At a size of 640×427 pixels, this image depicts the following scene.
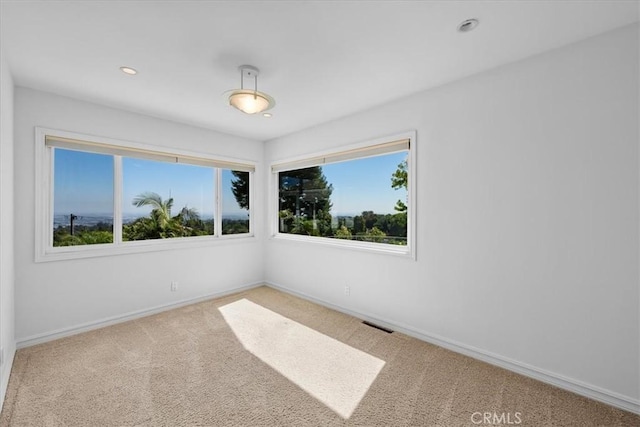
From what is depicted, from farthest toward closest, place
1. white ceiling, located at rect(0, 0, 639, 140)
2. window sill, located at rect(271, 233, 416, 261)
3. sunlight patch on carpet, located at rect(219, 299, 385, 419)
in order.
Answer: window sill, located at rect(271, 233, 416, 261) < sunlight patch on carpet, located at rect(219, 299, 385, 419) < white ceiling, located at rect(0, 0, 639, 140)

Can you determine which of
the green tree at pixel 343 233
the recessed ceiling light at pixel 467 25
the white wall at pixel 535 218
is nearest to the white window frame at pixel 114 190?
the green tree at pixel 343 233

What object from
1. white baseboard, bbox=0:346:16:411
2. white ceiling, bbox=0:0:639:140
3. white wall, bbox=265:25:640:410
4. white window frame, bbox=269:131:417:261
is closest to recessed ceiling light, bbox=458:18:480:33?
white ceiling, bbox=0:0:639:140

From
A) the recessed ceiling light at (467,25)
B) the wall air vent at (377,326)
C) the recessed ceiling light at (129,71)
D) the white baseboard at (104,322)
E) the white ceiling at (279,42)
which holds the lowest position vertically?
the wall air vent at (377,326)

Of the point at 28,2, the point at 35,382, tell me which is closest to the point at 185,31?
the point at 28,2

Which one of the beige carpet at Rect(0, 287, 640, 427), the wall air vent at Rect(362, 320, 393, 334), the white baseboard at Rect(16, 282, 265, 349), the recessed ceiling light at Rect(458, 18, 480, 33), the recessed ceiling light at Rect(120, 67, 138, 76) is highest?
the recessed ceiling light at Rect(458, 18, 480, 33)

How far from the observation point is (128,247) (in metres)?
3.33

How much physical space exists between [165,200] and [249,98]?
7.31 feet

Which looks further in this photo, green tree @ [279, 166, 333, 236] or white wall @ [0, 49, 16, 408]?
green tree @ [279, 166, 333, 236]

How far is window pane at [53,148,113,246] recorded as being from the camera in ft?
9.71

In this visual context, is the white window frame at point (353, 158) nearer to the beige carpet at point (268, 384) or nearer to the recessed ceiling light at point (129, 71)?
the beige carpet at point (268, 384)

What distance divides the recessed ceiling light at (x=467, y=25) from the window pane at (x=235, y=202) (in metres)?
3.46

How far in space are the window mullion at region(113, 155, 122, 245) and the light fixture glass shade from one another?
1.90 metres

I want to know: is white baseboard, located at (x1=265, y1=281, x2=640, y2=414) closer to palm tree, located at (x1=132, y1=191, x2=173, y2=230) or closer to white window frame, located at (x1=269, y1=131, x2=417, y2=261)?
white window frame, located at (x1=269, y1=131, x2=417, y2=261)

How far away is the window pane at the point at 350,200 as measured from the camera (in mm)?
3240
